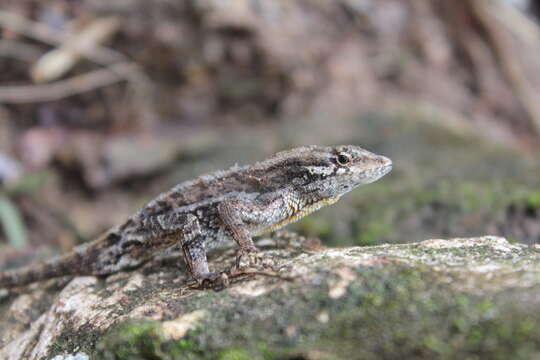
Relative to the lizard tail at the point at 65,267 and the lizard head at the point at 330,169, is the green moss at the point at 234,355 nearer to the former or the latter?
the lizard head at the point at 330,169

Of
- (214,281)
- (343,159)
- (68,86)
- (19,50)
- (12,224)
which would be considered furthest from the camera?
(68,86)

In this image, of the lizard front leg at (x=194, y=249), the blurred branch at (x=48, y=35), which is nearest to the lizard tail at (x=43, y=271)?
the lizard front leg at (x=194, y=249)

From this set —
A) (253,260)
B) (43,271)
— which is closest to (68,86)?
(43,271)

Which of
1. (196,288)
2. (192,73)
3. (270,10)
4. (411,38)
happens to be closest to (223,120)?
(192,73)

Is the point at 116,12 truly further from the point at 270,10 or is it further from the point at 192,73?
the point at 270,10

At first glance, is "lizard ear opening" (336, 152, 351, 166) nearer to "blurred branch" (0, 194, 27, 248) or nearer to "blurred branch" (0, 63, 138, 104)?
"blurred branch" (0, 194, 27, 248)

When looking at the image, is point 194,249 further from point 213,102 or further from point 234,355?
point 213,102

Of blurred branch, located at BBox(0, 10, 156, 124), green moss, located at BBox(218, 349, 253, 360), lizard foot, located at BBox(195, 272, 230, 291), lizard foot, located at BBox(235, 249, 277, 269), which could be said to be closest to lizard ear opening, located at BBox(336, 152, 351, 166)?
lizard foot, located at BBox(235, 249, 277, 269)
